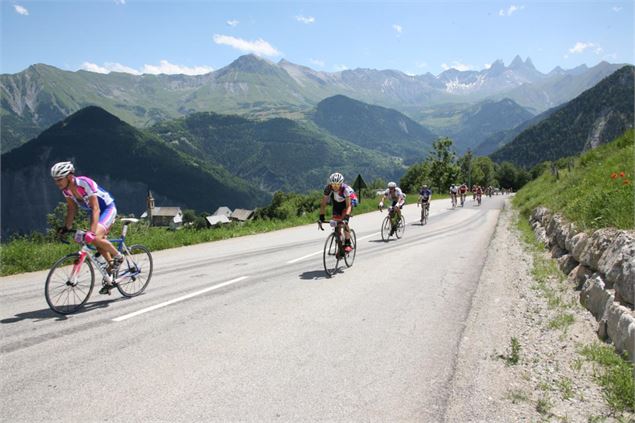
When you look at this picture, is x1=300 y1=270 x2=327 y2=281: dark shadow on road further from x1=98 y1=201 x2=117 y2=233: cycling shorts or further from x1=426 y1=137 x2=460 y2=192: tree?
x1=426 y1=137 x2=460 y2=192: tree

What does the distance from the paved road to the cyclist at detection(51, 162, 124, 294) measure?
871 millimetres

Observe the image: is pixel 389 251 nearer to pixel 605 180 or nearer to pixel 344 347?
pixel 605 180

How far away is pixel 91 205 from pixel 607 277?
27.0 ft

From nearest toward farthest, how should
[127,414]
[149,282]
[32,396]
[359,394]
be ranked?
[127,414]
[32,396]
[359,394]
[149,282]

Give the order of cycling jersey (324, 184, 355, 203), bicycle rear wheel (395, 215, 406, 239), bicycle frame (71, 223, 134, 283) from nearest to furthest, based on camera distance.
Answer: bicycle frame (71, 223, 134, 283) → cycling jersey (324, 184, 355, 203) → bicycle rear wheel (395, 215, 406, 239)

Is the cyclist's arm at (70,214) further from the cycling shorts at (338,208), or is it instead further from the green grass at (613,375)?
the green grass at (613,375)

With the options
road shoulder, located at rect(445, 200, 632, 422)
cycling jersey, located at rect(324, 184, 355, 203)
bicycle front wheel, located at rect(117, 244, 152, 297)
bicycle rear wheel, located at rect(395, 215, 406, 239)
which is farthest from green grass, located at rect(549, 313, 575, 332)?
bicycle rear wheel, located at rect(395, 215, 406, 239)

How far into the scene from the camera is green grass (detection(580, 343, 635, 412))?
161 inches

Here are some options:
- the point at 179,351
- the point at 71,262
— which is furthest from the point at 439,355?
the point at 71,262

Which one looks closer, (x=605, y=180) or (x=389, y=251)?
(x=605, y=180)

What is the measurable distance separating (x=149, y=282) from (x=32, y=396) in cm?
478

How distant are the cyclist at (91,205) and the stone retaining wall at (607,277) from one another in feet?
24.9

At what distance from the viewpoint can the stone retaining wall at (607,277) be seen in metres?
5.16

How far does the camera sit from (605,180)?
36.4 ft
